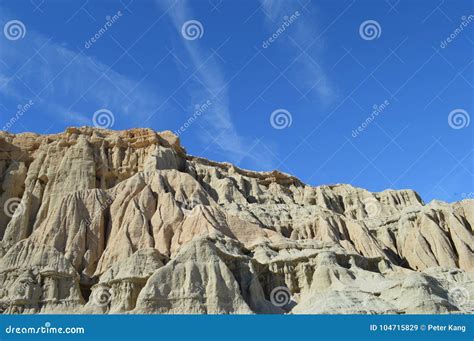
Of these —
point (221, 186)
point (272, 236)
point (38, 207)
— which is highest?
point (221, 186)

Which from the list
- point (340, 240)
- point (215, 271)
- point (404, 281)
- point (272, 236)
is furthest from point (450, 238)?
point (215, 271)

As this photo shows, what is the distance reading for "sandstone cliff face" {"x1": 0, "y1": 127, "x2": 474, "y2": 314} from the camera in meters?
41.7

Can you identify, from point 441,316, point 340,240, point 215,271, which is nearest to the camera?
point 441,316

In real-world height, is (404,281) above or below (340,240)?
below

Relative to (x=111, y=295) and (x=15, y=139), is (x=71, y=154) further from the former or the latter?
(x=111, y=295)

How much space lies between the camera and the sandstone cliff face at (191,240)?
41719 millimetres

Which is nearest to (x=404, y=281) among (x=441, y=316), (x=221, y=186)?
(x=441, y=316)

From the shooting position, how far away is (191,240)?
46.6m

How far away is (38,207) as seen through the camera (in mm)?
66562

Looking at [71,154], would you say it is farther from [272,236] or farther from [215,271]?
[215,271]

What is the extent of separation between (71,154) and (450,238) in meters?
47.0

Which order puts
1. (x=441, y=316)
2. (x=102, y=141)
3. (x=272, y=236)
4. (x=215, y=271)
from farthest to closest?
(x=102, y=141) → (x=272, y=236) → (x=215, y=271) → (x=441, y=316)

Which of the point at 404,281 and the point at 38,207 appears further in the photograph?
the point at 38,207

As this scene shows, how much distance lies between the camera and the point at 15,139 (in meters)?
76.1
